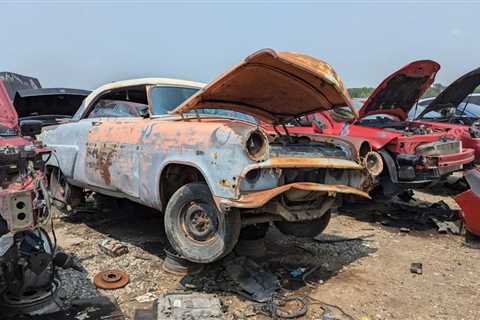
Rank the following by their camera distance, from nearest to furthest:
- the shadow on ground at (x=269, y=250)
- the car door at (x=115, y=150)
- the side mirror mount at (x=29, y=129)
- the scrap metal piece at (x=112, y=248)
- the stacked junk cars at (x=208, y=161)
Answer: the stacked junk cars at (x=208, y=161), the side mirror mount at (x=29, y=129), the shadow on ground at (x=269, y=250), the car door at (x=115, y=150), the scrap metal piece at (x=112, y=248)

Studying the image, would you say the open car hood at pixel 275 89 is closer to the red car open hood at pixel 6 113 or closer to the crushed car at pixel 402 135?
the red car open hood at pixel 6 113

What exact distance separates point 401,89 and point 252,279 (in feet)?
14.7

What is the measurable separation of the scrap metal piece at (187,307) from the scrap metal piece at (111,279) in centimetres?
71

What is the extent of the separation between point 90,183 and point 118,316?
7.29ft

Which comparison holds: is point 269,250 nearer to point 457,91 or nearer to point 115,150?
point 115,150

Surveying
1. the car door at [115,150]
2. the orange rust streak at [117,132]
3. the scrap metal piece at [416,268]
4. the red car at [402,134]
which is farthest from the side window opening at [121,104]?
the scrap metal piece at [416,268]

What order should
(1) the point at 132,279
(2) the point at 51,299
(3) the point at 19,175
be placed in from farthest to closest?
1. (1) the point at 132,279
2. (2) the point at 51,299
3. (3) the point at 19,175

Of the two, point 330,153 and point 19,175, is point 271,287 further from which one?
point 19,175

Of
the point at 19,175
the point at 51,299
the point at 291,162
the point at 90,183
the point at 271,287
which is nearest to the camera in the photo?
the point at 19,175

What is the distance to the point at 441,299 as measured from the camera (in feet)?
13.8

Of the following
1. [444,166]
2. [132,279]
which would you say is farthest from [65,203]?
[444,166]

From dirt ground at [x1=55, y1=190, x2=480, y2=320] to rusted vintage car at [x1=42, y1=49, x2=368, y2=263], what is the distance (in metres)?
0.47

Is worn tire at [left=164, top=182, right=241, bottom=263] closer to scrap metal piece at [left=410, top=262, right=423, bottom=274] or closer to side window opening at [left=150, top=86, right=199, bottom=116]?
side window opening at [left=150, top=86, right=199, bottom=116]

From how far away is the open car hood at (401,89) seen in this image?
22.4 ft
